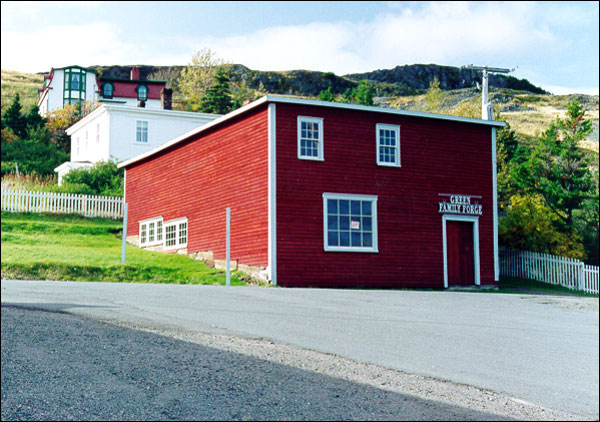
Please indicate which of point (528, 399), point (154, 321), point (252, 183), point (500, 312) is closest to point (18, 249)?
point (252, 183)

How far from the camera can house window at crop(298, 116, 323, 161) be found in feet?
73.8

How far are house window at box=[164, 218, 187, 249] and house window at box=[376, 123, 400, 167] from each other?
8116 mm

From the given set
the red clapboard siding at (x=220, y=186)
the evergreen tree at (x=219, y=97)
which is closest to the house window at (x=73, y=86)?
the red clapboard siding at (x=220, y=186)

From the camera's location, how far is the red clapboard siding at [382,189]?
21.8 metres

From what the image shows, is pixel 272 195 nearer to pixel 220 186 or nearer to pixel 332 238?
pixel 332 238

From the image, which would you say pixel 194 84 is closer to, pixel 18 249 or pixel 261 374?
pixel 18 249

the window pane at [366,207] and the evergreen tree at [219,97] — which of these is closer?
the window pane at [366,207]

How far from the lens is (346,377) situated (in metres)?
9.06

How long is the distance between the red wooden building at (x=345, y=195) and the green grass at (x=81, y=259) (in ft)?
5.45

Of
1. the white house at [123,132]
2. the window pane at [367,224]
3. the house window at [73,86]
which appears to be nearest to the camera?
the house window at [73,86]

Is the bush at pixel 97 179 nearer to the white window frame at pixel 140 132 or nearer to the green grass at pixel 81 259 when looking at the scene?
the white window frame at pixel 140 132

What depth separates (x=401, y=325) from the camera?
548 inches

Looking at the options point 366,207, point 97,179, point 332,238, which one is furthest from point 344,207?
point 97,179

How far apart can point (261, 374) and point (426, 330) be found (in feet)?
18.1
